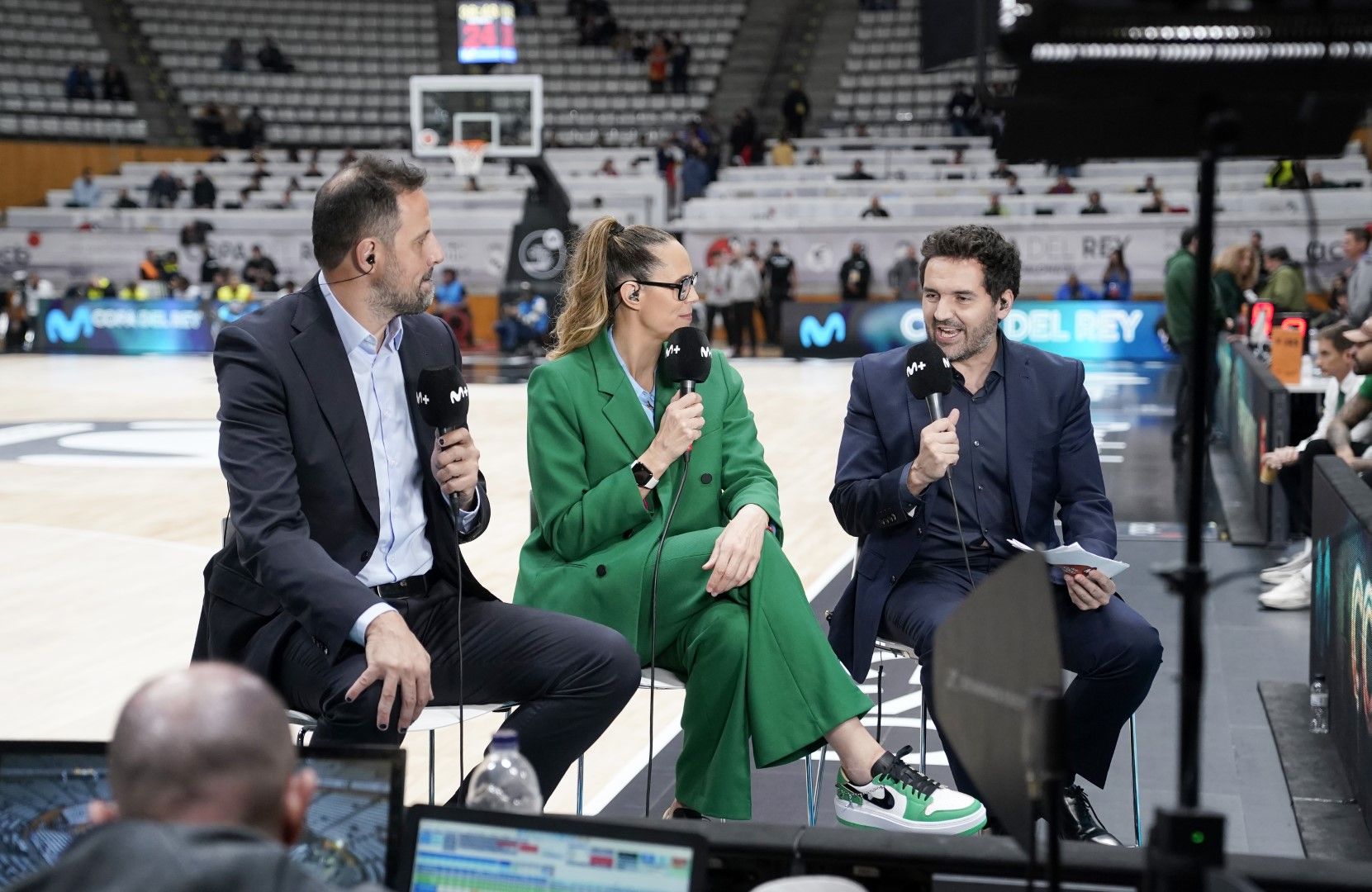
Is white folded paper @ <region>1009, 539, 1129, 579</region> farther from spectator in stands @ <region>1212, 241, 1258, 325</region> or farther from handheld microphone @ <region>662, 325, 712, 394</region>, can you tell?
spectator in stands @ <region>1212, 241, 1258, 325</region>

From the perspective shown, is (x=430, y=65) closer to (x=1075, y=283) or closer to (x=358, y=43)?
(x=358, y=43)

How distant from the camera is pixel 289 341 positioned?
2879 mm

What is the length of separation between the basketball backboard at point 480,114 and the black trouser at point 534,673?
17.3 m

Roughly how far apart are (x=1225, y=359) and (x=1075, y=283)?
781 centimetres

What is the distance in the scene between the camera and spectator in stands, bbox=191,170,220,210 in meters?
23.9

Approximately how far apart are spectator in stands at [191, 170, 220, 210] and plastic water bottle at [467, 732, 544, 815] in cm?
2352

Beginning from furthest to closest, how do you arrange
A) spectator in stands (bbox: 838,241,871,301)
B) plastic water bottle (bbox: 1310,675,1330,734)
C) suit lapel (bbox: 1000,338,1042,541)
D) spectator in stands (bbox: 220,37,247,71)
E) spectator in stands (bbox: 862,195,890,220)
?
spectator in stands (bbox: 220,37,247,71) → spectator in stands (bbox: 862,195,890,220) → spectator in stands (bbox: 838,241,871,301) → plastic water bottle (bbox: 1310,675,1330,734) → suit lapel (bbox: 1000,338,1042,541)

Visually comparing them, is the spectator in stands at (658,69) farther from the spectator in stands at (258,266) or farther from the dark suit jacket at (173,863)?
the dark suit jacket at (173,863)

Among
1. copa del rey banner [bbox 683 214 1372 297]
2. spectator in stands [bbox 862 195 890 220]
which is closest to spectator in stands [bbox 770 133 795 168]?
copa del rey banner [bbox 683 214 1372 297]

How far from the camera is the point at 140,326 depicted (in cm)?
2006

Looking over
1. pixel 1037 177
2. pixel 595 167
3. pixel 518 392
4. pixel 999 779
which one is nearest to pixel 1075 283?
pixel 1037 177

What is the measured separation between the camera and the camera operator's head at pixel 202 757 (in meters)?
1.17

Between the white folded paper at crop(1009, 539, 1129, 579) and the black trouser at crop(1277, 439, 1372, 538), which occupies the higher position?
the white folded paper at crop(1009, 539, 1129, 579)

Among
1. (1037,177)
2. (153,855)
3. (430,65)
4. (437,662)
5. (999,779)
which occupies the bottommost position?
(437,662)
